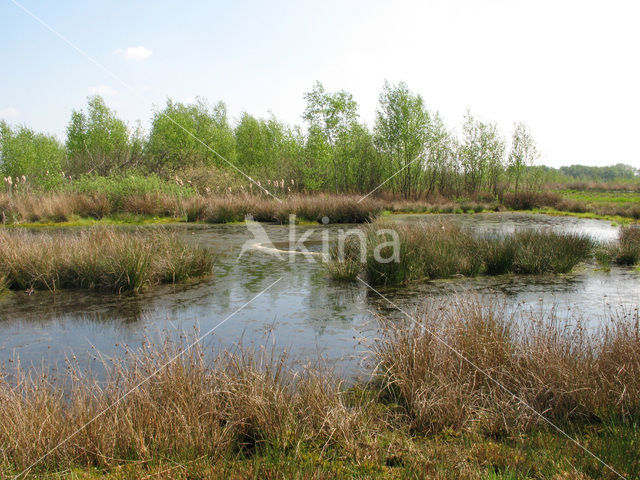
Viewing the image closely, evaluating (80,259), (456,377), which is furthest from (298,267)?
(456,377)

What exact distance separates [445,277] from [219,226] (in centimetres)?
1195

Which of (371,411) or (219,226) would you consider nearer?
(371,411)

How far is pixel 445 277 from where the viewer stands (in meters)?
9.92

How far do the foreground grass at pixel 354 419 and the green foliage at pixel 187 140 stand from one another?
20662mm

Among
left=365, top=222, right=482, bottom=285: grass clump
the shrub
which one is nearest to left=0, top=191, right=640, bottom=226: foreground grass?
left=365, top=222, right=482, bottom=285: grass clump

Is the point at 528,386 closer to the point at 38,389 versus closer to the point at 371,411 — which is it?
the point at 371,411

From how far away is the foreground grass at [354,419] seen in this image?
122 inches

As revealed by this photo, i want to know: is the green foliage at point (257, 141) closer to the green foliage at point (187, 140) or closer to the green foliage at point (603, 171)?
the green foliage at point (187, 140)

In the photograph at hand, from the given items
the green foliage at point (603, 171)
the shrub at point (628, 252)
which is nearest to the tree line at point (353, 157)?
the shrub at point (628, 252)

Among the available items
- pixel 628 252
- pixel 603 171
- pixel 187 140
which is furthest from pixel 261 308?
pixel 603 171

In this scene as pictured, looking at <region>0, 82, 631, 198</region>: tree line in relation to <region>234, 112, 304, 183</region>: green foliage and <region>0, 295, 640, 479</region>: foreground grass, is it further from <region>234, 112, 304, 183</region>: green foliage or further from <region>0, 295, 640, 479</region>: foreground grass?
<region>0, 295, 640, 479</region>: foreground grass

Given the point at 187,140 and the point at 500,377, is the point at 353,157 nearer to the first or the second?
the point at 187,140

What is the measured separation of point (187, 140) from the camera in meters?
44.6

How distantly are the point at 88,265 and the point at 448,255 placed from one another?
6.92 metres
